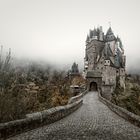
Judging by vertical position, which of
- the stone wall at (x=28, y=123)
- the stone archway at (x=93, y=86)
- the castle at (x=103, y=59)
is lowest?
the stone wall at (x=28, y=123)

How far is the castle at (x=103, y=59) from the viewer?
69869mm

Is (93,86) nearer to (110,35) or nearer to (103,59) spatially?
(103,59)

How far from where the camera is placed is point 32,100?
34.6 ft

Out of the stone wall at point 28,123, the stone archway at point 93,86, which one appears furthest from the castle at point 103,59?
the stone wall at point 28,123

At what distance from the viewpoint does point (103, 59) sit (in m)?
74.1

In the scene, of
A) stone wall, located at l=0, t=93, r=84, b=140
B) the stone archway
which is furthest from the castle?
stone wall, located at l=0, t=93, r=84, b=140

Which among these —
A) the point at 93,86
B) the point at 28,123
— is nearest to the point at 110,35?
the point at 93,86

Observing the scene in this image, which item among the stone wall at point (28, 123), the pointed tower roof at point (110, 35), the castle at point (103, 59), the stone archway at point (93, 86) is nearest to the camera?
the stone wall at point (28, 123)

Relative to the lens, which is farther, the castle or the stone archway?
the castle

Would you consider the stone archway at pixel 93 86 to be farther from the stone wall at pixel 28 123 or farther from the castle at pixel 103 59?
the stone wall at pixel 28 123

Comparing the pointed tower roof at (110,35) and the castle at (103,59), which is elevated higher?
the pointed tower roof at (110,35)

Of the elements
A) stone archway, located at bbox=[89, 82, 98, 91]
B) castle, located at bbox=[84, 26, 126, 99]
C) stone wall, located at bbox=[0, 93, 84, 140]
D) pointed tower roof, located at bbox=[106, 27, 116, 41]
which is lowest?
stone wall, located at bbox=[0, 93, 84, 140]

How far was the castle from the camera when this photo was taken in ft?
229

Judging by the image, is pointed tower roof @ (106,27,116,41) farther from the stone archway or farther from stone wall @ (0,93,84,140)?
stone wall @ (0,93,84,140)
